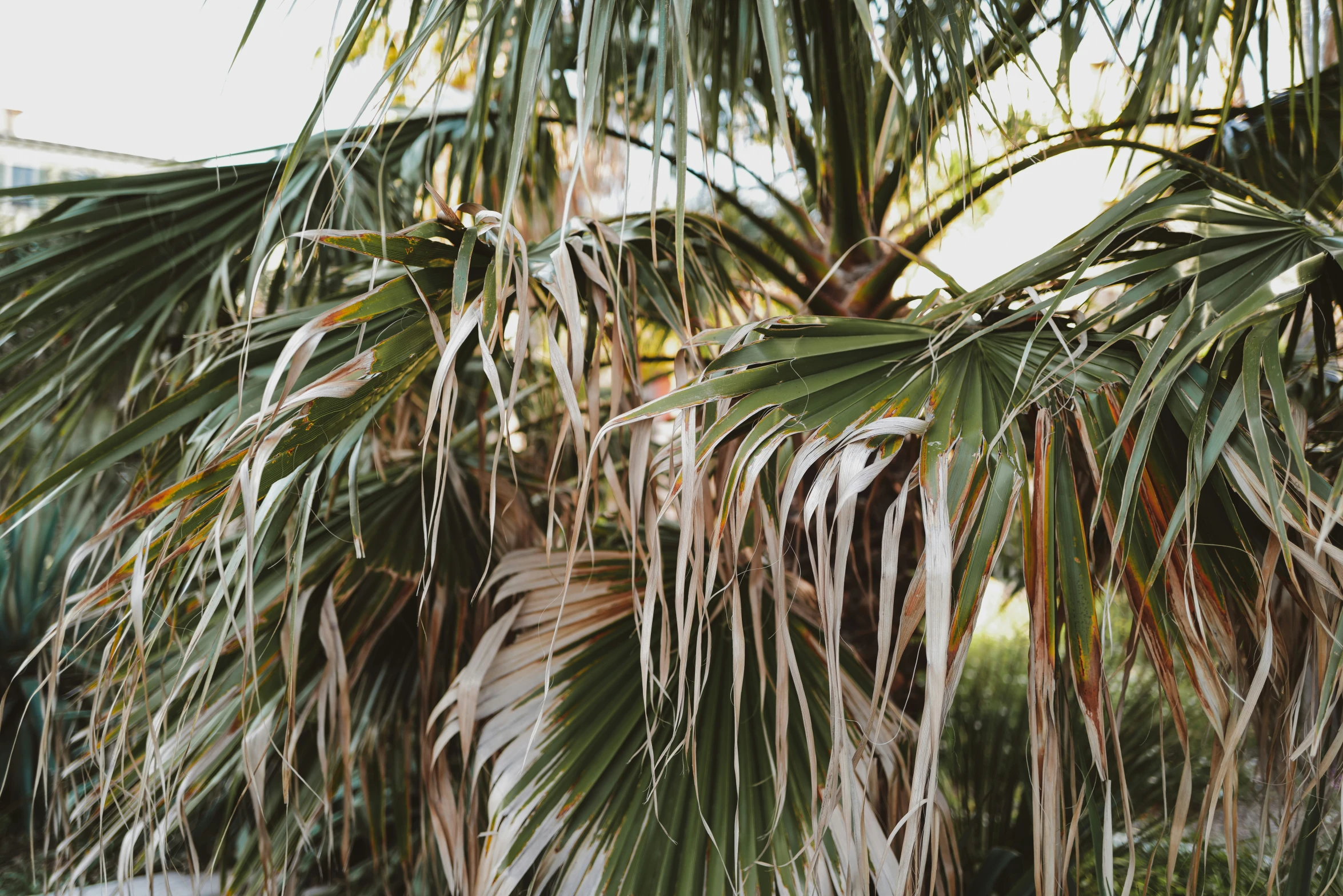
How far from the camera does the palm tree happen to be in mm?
590

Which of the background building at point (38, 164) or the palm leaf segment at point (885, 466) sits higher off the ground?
the background building at point (38, 164)

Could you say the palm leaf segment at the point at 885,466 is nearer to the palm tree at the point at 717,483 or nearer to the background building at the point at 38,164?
the palm tree at the point at 717,483

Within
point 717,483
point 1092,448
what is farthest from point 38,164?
point 1092,448

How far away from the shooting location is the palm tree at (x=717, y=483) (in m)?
0.59

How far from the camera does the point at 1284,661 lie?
656 millimetres

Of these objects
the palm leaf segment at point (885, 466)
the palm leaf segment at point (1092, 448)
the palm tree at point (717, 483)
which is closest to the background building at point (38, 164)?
the palm tree at point (717, 483)

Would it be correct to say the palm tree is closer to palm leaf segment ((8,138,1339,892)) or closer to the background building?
palm leaf segment ((8,138,1339,892))

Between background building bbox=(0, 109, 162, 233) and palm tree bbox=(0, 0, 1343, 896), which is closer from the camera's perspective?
palm tree bbox=(0, 0, 1343, 896)

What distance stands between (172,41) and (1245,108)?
1.47m

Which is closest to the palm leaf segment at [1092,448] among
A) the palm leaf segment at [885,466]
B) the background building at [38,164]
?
the palm leaf segment at [885,466]

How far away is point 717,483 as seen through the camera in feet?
3.04

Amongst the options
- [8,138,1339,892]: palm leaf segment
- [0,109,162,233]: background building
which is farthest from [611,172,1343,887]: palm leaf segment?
[0,109,162,233]: background building

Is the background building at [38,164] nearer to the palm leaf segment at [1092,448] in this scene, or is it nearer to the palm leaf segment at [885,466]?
the palm leaf segment at [885,466]

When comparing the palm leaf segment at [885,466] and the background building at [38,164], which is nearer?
the palm leaf segment at [885,466]
